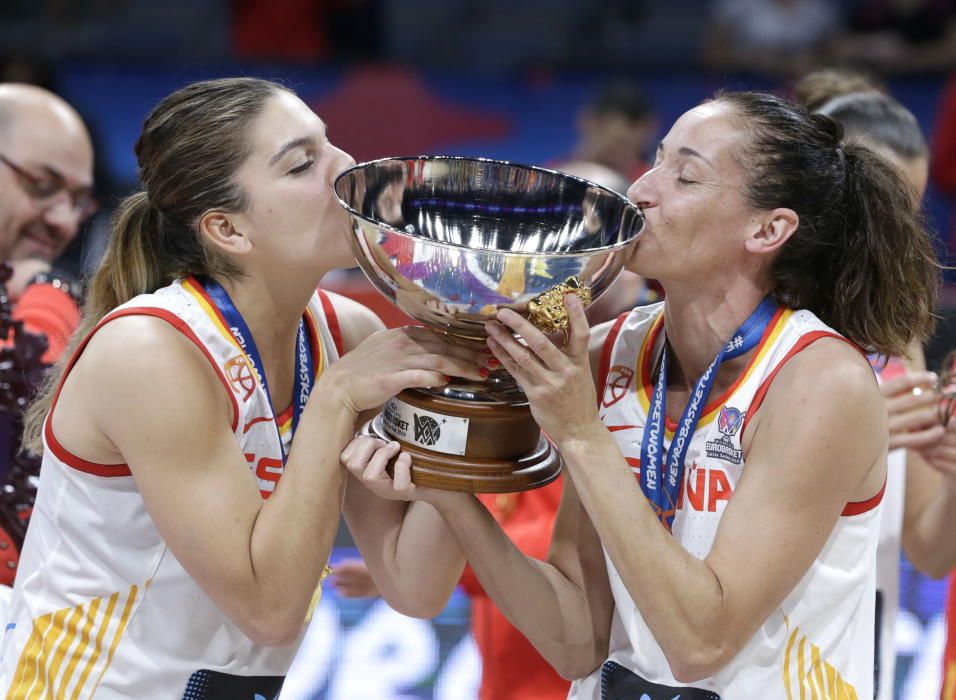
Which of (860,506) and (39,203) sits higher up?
(860,506)

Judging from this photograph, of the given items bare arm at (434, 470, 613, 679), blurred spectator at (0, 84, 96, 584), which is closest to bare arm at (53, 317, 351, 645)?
bare arm at (434, 470, 613, 679)

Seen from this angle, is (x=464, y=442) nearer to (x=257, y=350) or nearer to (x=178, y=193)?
(x=257, y=350)

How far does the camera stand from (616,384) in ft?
7.30

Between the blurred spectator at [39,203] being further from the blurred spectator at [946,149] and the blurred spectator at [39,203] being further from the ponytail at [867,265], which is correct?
the blurred spectator at [946,149]

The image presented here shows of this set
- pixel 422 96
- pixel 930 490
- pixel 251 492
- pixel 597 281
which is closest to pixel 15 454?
pixel 251 492

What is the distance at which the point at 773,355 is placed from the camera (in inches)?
79.0

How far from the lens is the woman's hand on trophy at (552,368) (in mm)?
1784

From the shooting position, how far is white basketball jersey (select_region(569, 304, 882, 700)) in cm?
198

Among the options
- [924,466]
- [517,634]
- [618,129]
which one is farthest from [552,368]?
A: [618,129]

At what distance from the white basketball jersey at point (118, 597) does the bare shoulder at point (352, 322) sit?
38 cm

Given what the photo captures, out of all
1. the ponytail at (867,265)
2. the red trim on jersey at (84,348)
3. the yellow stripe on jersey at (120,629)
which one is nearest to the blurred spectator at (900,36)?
the ponytail at (867,265)

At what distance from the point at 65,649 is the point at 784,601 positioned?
1.12 meters

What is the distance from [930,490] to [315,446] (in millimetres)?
1473

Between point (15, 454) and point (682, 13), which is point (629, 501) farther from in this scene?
point (682, 13)
